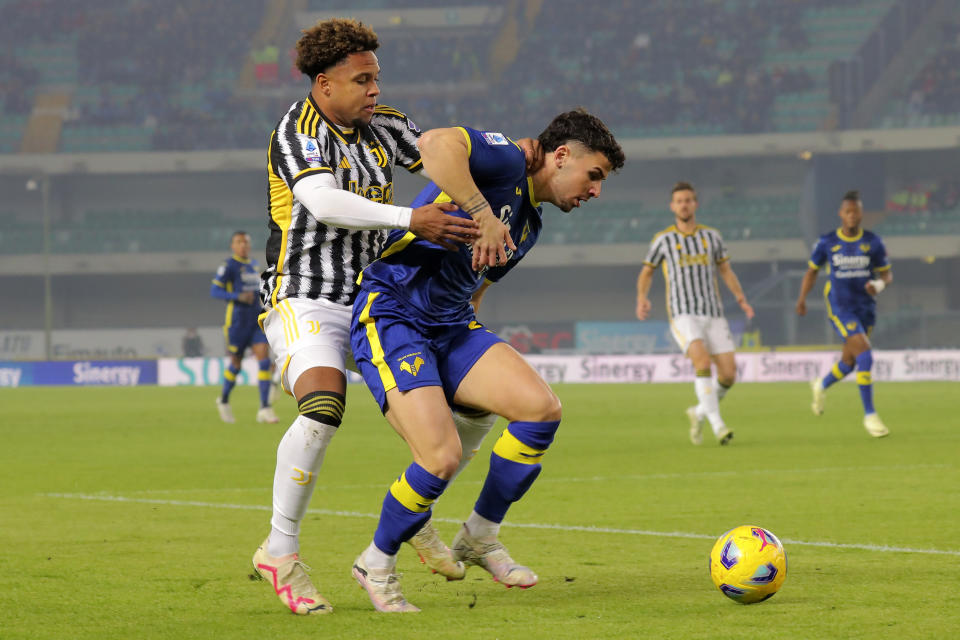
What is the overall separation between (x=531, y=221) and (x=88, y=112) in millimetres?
43118

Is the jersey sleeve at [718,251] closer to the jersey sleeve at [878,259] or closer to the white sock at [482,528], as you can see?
the jersey sleeve at [878,259]

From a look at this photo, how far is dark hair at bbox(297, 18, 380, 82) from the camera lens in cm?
489

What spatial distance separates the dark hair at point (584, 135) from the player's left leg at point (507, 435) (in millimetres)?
784

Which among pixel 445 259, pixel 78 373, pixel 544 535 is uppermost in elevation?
pixel 445 259

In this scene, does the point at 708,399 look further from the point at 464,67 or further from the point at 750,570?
the point at 464,67

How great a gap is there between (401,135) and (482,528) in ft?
5.38

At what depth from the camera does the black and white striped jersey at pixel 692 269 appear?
1215 centimetres

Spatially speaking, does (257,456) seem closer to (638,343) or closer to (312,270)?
(312,270)

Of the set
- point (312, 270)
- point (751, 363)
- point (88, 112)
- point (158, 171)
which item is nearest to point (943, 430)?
point (312, 270)

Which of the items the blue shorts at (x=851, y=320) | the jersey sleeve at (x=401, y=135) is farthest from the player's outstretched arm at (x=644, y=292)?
the jersey sleeve at (x=401, y=135)

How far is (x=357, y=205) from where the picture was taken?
4.36 metres

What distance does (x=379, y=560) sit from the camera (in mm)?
4535

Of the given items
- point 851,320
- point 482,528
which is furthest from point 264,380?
point 482,528

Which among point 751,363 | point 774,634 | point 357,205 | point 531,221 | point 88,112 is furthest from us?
point 88,112
